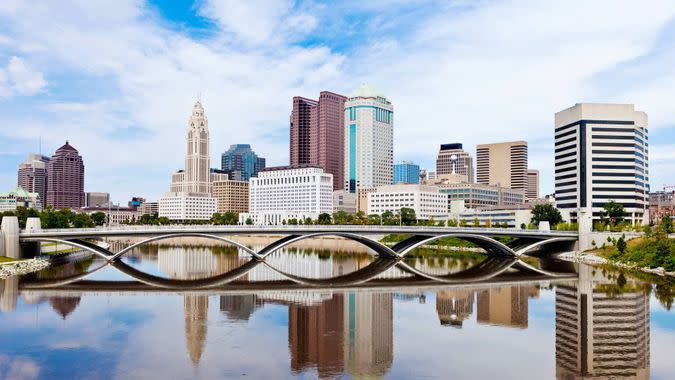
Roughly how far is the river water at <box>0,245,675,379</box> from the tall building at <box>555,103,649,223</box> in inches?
3365

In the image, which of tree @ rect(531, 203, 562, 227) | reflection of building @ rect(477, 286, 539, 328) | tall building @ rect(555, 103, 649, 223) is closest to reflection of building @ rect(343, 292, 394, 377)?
reflection of building @ rect(477, 286, 539, 328)

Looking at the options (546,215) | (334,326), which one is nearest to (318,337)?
(334,326)

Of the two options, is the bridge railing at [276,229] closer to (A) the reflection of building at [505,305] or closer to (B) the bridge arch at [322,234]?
(B) the bridge arch at [322,234]

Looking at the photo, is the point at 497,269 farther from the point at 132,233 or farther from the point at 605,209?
the point at 605,209

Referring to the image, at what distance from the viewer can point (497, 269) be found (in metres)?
75.9

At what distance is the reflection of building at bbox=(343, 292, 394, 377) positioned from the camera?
30.5 meters

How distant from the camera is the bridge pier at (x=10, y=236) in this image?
70375 mm

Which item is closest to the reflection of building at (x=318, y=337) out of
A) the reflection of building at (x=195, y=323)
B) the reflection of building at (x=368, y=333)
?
the reflection of building at (x=368, y=333)

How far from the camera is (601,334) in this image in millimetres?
38312

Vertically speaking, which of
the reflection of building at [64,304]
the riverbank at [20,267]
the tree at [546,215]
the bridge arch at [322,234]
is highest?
the tree at [546,215]

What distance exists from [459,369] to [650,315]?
74.6 ft

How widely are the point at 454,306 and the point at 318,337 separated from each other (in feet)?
54.1

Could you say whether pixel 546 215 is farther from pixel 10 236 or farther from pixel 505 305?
pixel 10 236

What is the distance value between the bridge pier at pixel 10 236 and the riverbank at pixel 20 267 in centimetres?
262
